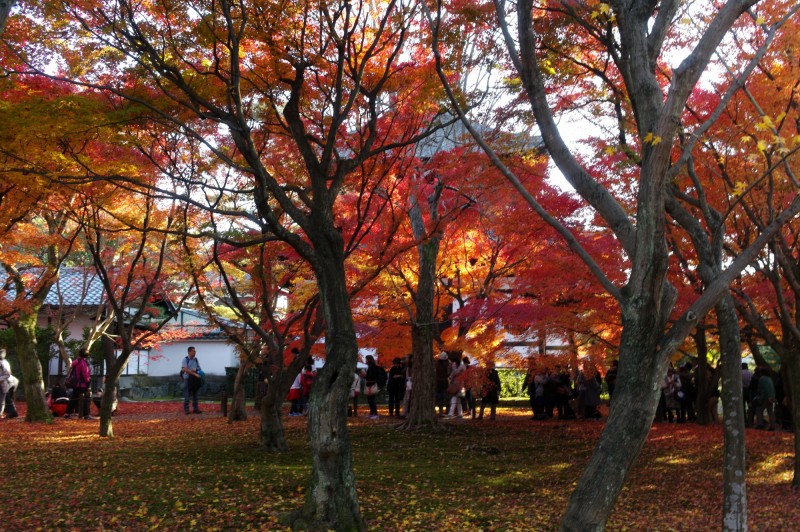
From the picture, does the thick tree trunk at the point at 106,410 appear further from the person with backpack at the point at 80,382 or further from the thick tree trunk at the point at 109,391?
the person with backpack at the point at 80,382

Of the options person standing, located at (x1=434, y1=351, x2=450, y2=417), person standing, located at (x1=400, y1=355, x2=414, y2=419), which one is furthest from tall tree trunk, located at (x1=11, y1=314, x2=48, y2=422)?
person standing, located at (x1=434, y1=351, x2=450, y2=417)

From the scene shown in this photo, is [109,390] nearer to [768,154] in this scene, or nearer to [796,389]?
[796,389]

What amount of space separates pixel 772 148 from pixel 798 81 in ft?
3.00

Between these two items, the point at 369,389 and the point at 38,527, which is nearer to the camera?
the point at 38,527

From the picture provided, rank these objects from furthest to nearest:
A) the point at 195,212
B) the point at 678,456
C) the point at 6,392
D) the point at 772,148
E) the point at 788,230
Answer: the point at 6,392, the point at 195,212, the point at 678,456, the point at 788,230, the point at 772,148

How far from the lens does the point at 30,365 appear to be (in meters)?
17.4

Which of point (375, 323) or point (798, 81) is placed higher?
point (798, 81)

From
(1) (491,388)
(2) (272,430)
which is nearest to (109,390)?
(2) (272,430)

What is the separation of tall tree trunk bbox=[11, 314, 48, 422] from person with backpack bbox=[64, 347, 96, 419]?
39.7 inches

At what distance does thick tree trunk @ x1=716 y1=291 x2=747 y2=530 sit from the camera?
19.9ft

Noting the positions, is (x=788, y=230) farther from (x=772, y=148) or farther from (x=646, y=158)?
(x=646, y=158)

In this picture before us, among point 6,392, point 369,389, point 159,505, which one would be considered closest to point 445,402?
point 369,389

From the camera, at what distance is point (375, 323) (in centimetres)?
1844

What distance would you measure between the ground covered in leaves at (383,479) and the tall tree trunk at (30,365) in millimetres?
2111
